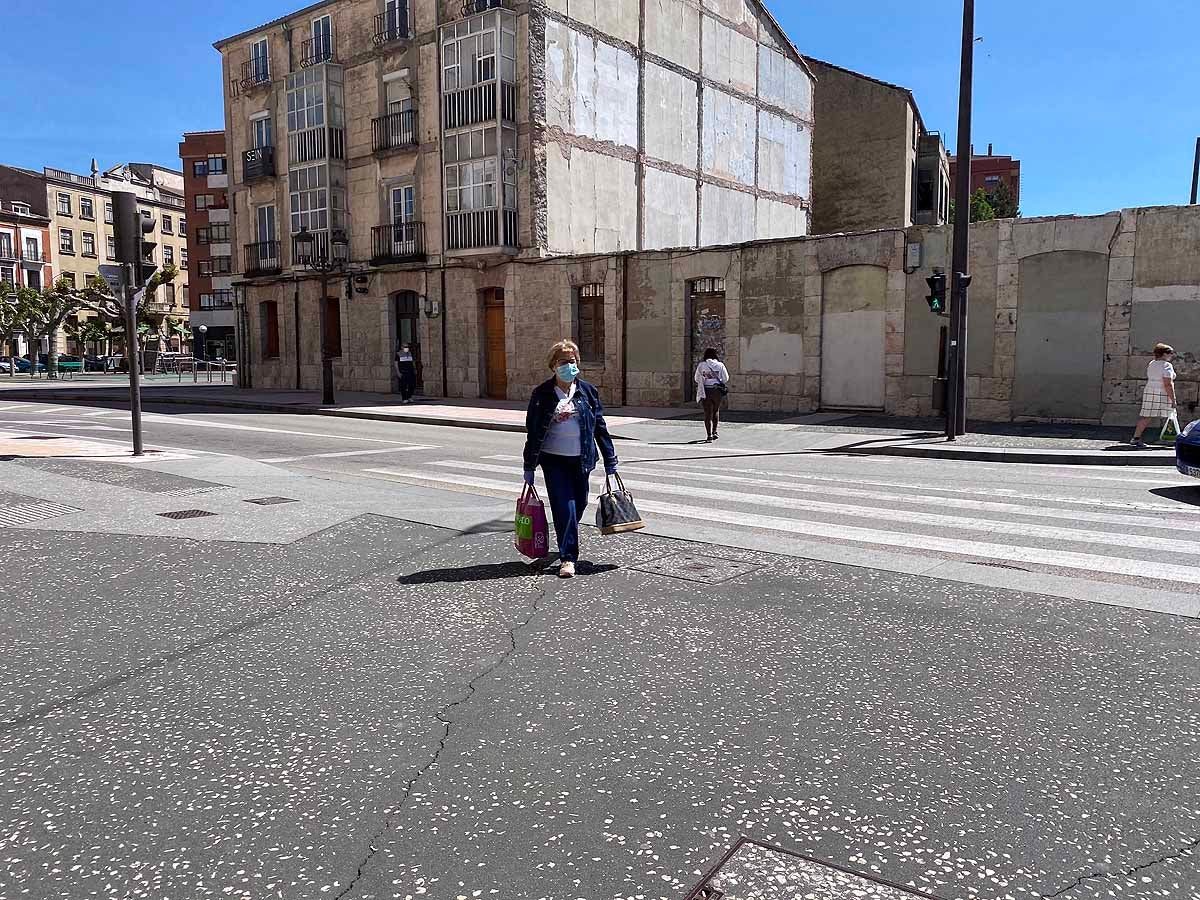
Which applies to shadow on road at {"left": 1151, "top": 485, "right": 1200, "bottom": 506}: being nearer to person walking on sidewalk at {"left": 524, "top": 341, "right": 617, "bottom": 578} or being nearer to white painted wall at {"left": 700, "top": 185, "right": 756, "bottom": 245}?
person walking on sidewalk at {"left": 524, "top": 341, "right": 617, "bottom": 578}

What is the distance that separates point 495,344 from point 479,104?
21.9 ft

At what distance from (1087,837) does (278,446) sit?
13.6 m

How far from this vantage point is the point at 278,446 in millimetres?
14594

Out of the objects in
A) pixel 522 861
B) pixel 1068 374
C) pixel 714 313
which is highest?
pixel 714 313

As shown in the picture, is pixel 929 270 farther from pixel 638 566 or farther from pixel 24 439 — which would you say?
pixel 24 439

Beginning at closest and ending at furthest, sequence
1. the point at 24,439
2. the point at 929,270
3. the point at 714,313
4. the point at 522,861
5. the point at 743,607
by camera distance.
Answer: the point at 522,861
the point at 743,607
the point at 24,439
the point at 929,270
the point at 714,313

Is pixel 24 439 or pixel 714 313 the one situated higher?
pixel 714 313

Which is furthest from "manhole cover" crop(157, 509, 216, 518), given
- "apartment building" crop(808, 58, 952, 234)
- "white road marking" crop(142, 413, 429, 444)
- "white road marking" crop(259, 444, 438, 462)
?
"apartment building" crop(808, 58, 952, 234)

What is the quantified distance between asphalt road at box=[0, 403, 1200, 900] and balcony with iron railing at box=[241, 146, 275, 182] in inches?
1080

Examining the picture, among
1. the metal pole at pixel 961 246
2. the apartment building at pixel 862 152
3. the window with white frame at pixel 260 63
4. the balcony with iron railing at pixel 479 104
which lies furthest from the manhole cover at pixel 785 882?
the window with white frame at pixel 260 63

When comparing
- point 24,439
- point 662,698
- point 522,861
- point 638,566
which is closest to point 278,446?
point 24,439

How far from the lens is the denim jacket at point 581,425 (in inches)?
241

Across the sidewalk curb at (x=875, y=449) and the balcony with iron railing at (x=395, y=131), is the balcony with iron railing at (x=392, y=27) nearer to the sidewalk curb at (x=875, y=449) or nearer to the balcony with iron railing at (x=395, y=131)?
the balcony with iron railing at (x=395, y=131)

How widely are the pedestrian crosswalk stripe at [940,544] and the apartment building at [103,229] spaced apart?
7075 cm
